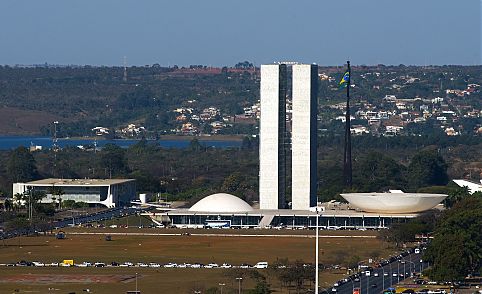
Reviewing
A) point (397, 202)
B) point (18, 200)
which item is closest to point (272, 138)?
point (397, 202)

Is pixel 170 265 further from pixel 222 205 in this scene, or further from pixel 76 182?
pixel 76 182

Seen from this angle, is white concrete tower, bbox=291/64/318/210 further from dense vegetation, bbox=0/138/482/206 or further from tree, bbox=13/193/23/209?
tree, bbox=13/193/23/209

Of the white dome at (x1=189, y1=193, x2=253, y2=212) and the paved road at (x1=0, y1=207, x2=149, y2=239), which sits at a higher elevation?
the white dome at (x1=189, y1=193, x2=253, y2=212)

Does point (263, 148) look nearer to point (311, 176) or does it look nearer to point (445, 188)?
point (311, 176)

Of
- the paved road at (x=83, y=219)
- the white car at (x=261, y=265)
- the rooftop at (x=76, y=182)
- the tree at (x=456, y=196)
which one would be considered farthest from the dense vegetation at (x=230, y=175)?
the white car at (x=261, y=265)

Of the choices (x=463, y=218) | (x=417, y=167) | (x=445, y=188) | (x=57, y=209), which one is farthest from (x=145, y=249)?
(x=417, y=167)

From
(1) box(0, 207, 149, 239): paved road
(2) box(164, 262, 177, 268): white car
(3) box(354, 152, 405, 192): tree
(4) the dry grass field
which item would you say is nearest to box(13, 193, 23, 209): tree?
(1) box(0, 207, 149, 239): paved road

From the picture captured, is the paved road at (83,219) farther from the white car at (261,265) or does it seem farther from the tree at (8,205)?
the white car at (261,265)
